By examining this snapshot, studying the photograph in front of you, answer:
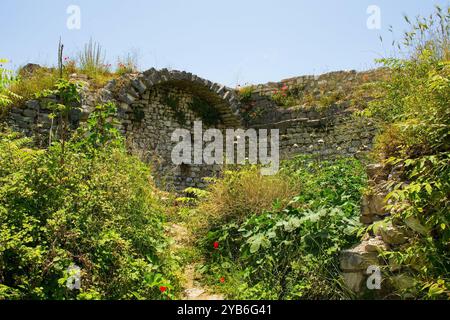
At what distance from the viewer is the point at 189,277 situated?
4.73 meters

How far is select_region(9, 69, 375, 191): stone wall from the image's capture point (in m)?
9.48

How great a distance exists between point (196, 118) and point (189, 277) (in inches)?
277

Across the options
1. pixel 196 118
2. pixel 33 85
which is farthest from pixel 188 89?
pixel 33 85

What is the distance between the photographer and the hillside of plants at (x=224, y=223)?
334 cm

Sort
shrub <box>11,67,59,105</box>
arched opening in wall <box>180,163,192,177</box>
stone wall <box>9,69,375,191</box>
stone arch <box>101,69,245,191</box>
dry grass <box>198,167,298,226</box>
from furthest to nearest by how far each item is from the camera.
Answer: arched opening in wall <box>180,163,192,177</box> < stone arch <box>101,69,245,191</box> < stone wall <box>9,69,375,191</box> < shrub <box>11,67,59,105</box> < dry grass <box>198,167,298,226</box>

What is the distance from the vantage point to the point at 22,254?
329 cm

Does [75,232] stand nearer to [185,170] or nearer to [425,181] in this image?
[425,181]

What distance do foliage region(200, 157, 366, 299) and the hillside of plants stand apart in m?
0.01

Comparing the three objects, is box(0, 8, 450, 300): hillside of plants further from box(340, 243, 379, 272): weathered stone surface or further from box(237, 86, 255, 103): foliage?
box(237, 86, 255, 103): foliage

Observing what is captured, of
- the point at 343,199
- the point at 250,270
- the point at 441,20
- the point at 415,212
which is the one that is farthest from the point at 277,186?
the point at 441,20

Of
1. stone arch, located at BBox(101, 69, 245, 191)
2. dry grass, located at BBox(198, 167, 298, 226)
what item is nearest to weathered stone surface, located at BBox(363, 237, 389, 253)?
dry grass, located at BBox(198, 167, 298, 226)

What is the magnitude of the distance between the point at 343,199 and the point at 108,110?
2.88 meters

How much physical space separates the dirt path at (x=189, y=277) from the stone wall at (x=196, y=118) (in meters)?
3.25
